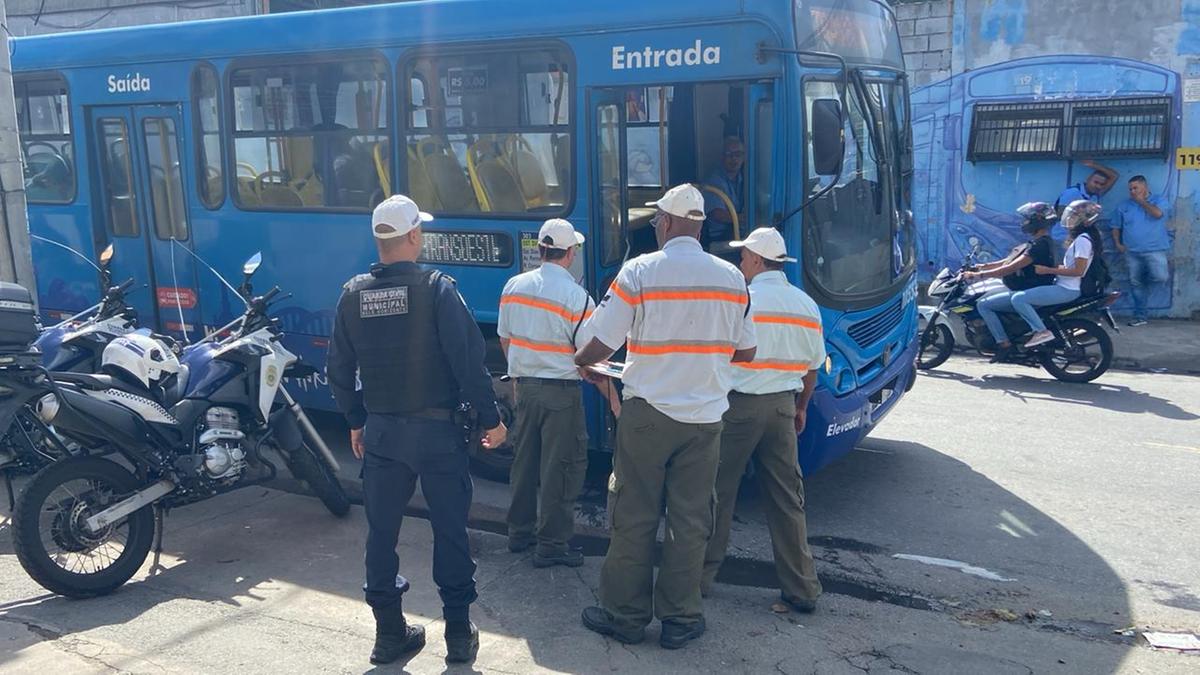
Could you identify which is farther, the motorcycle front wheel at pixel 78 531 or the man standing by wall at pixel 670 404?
the motorcycle front wheel at pixel 78 531

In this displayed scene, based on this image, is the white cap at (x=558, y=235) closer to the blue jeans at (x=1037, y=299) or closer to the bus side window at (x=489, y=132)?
the bus side window at (x=489, y=132)

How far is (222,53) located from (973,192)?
32.5 feet

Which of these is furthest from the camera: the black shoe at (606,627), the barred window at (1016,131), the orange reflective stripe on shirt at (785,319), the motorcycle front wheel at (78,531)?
the barred window at (1016,131)

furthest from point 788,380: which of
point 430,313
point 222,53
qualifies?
point 222,53

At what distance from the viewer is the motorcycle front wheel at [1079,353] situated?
31.2 feet

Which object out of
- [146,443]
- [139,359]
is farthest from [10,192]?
[146,443]

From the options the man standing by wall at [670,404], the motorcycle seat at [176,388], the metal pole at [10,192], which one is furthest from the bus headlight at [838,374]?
the metal pole at [10,192]

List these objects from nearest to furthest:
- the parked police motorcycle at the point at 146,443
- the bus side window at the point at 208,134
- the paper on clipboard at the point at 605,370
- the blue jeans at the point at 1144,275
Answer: the paper on clipboard at the point at 605,370, the parked police motorcycle at the point at 146,443, the bus side window at the point at 208,134, the blue jeans at the point at 1144,275

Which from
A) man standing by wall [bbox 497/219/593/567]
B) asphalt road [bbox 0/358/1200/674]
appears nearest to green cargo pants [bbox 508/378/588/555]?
man standing by wall [bbox 497/219/593/567]

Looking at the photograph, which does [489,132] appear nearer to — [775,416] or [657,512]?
[775,416]

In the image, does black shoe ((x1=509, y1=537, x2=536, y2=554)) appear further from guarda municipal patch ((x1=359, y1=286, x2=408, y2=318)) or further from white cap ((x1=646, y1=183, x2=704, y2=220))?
white cap ((x1=646, y1=183, x2=704, y2=220))

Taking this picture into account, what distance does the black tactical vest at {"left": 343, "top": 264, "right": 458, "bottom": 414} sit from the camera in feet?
14.0

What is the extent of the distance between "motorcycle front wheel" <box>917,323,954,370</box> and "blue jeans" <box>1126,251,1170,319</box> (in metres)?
4.12

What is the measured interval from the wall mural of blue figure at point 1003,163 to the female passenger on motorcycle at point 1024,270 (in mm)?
3157
